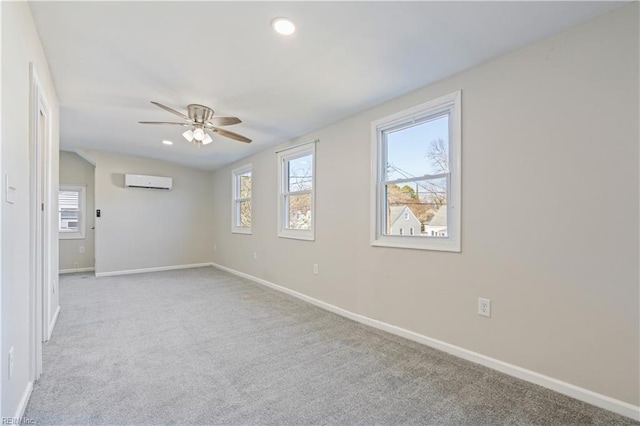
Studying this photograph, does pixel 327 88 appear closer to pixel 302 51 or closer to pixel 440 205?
pixel 302 51

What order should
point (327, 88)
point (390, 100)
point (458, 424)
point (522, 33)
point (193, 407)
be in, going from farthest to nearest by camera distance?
1. point (390, 100)
2. point (327, 88)
3. point (522, 33)
4. point (193, 407)
5. point (458, 424)

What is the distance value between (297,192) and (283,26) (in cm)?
256

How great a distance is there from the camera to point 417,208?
2820 millimetres

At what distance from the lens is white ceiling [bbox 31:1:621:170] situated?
178 centimetres

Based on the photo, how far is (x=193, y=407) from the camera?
1.76 m

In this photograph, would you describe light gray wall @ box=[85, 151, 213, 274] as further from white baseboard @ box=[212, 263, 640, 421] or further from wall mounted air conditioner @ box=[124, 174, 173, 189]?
white baseboard @ box=[212, 263, 640, 421]

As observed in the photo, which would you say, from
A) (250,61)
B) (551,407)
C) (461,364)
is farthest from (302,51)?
(551,407)

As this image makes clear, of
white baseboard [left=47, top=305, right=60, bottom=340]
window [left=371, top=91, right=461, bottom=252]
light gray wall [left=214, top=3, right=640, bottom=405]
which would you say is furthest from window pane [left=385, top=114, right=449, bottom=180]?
white baseboard [left=47, top=305, right=60, bottom=340]

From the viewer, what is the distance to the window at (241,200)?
575 centimetres

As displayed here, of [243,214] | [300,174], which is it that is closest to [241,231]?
[243,214]

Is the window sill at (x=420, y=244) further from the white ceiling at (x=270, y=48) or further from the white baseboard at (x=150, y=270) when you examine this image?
the white baseboard at (x=150, y=270)

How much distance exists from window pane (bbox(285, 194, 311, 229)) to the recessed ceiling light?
2.36 metres

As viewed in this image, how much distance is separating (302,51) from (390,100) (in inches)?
44.4

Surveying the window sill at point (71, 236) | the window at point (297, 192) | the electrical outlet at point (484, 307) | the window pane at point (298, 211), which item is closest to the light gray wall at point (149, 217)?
the window sill at point (71, 236)
